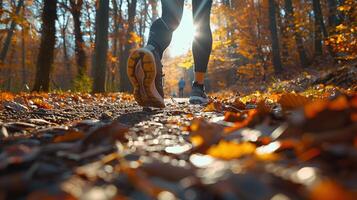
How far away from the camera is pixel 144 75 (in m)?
2.57

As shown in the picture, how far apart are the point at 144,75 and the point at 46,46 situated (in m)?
6.64

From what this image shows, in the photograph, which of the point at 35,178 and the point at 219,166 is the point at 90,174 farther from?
the point at 219,166

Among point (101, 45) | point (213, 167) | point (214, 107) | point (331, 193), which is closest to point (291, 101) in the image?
point (214, 107)

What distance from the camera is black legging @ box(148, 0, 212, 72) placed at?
2.88 m

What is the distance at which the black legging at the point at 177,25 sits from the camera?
2.88 metres

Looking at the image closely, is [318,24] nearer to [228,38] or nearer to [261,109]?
[228,38]

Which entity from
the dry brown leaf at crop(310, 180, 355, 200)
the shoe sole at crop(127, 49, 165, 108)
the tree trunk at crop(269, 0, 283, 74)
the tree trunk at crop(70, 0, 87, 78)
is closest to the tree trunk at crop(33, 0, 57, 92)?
the tree trunk at crop(70, 0, 87, 78)

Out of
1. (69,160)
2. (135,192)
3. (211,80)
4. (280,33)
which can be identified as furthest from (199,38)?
(211,80)

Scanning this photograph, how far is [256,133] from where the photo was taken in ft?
3.44

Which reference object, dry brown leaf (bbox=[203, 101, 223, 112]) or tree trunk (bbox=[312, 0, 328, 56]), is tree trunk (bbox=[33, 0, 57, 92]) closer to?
dry brown leaf (bbox=[203, 101, 223, 112])

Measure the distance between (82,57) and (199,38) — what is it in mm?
12316

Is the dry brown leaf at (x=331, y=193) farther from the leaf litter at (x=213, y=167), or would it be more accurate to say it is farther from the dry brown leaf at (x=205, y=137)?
the dry brown leaf at (x=205, y=137)

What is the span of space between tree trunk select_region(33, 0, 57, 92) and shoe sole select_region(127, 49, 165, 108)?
6.21m

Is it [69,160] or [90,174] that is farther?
[69,160]
